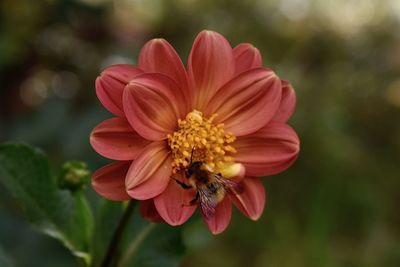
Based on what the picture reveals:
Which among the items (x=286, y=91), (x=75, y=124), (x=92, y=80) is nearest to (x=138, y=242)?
(x=286, y=91)

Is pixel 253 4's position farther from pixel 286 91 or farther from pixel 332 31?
pixel 286 91

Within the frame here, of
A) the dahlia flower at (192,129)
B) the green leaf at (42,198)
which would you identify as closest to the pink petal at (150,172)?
the dahlia flower at (192,129)

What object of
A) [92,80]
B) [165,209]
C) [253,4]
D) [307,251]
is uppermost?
[253,4]

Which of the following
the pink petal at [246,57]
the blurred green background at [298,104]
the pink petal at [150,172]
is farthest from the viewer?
the blurred green background at [298,104]

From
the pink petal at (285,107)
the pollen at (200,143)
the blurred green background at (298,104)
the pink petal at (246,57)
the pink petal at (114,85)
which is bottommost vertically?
the blurred green background at (298,104)

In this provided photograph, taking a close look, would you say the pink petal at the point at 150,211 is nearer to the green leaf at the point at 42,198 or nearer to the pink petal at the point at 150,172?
the pink petal at the point at 150,172

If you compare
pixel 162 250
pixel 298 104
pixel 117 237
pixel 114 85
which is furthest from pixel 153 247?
pixel 298 104

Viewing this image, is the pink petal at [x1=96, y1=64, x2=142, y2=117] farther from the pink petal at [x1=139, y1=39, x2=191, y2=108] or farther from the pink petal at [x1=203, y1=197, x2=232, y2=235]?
the pink petal at [x1=203, y1=197, x2=232, y2=235]
